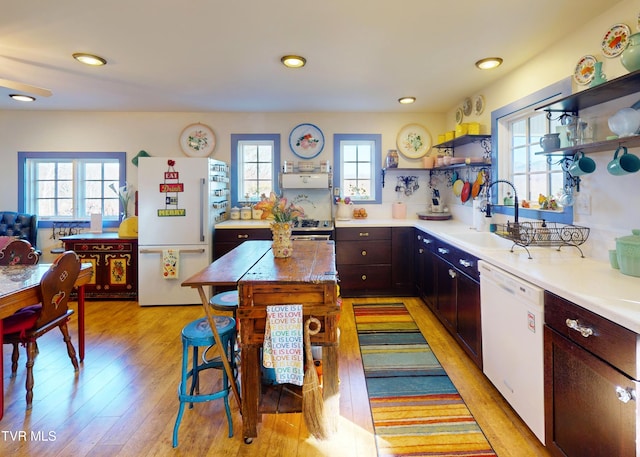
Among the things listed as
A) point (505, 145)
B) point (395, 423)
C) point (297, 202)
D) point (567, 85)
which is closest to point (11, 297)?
point (395, 423)

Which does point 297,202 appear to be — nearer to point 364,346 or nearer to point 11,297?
point 364,346

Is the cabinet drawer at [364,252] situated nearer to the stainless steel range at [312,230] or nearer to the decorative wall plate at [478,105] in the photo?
the stainless steel range at [312,230]

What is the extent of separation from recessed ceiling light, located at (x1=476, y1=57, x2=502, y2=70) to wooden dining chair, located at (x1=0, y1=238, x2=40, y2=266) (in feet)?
13.1

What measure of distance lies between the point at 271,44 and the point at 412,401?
2.62 meters

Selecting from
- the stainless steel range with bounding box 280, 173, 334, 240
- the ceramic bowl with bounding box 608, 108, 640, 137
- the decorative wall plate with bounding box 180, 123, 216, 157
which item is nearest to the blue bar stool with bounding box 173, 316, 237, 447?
the stainless steel range with bounding box 280, 173, 334, 240

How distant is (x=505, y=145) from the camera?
10.8ft

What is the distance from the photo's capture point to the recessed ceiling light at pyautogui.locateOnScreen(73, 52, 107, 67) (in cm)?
272

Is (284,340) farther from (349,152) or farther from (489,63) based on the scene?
(349,152)

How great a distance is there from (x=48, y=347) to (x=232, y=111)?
3.21 m

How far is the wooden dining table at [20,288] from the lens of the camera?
6.38 ft

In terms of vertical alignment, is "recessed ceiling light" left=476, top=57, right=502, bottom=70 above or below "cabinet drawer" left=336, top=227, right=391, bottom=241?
above

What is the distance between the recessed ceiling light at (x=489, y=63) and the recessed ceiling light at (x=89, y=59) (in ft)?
10.1

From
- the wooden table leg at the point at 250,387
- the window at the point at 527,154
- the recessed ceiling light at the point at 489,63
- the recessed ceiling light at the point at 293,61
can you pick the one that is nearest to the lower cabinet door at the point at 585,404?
the window at the point at 527,154

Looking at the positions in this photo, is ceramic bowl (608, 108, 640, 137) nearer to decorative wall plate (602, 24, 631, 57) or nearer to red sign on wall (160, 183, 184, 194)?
decorative wall plate (602, 24, 631, 57)
